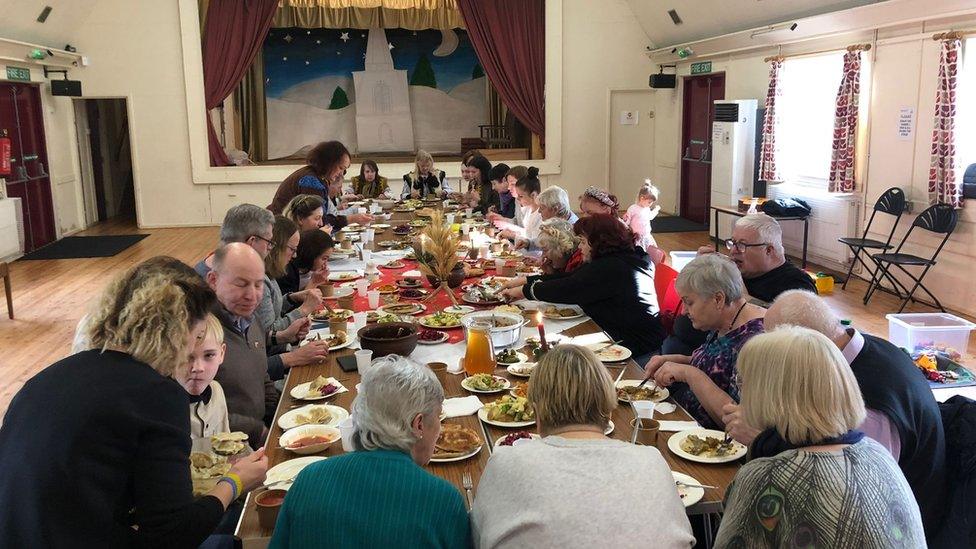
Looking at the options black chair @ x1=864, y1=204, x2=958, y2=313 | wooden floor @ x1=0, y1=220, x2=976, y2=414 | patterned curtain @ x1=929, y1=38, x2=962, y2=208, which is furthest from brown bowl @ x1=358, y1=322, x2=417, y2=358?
patterned curtain @ x1=929, y1=38, x2=962, y2=208

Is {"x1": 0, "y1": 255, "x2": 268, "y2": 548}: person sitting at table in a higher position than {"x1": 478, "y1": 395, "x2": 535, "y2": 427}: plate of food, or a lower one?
higher

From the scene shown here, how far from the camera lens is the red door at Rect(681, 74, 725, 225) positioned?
11961 millimetres

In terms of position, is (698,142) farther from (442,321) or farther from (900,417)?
(900,417)

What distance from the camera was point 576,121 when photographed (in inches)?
532

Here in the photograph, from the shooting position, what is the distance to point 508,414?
9.02ft

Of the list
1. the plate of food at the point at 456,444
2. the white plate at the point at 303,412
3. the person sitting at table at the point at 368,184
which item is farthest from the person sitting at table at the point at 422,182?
the plate of food at the point at 456,444

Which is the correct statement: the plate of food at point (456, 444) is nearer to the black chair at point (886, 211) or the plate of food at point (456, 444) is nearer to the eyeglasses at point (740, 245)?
the eyeglasses at point (740, 245)

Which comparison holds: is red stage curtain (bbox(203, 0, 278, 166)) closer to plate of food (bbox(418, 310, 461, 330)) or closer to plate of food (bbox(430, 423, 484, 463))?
plate of food (bbox(418, 310, 461, 330))

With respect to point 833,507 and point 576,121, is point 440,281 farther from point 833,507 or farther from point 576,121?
point 576,121

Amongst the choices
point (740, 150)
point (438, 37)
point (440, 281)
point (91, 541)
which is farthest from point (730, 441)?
point (438, 37)

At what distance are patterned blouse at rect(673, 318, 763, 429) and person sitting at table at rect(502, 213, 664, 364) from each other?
3.31 ft

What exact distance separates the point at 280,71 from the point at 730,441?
1396cm

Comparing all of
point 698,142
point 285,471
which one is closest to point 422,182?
point 698,142

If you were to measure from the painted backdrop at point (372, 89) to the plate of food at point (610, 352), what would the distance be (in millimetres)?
12302
